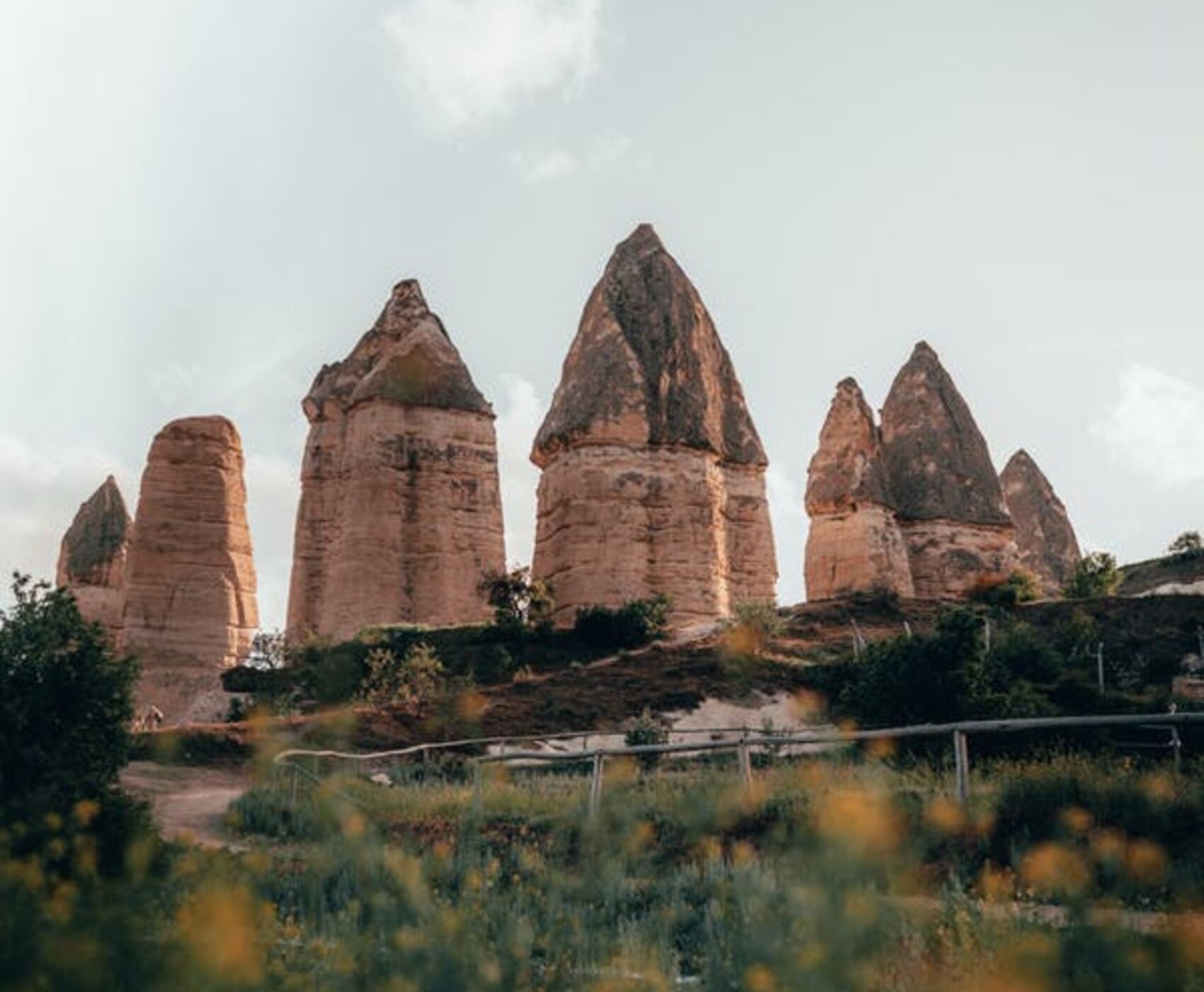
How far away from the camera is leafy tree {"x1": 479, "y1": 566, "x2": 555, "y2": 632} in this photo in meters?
33.5

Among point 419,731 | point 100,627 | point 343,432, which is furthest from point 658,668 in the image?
point 343,432

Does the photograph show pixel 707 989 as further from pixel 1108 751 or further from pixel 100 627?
pixel 1108 751

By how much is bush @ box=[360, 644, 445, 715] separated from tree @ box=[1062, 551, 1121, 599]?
913 inches

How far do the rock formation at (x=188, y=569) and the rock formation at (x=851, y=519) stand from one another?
67.5 ft

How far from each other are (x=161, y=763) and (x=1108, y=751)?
14.8 m

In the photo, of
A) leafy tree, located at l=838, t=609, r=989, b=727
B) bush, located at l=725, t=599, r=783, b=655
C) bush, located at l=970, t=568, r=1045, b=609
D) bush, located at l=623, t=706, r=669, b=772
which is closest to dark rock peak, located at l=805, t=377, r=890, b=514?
bush, located at l=970, t=568, r=1045, b=609

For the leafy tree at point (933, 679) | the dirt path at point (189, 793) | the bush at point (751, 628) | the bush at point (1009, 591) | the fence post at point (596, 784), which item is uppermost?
the bush at point (1009, 591)

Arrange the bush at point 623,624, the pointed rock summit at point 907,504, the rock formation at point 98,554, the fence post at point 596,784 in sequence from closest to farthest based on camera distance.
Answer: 1. the fence post at point 596,784
2. the bush at point 623,624
3. the pointed rock summit at point 907,504
4. the rock formation at point 98,554

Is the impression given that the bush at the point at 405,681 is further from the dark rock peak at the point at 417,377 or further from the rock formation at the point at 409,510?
the dark rock peak at the point at 417,377

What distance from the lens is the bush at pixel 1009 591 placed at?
126 ft

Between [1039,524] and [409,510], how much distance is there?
37868 millimetres

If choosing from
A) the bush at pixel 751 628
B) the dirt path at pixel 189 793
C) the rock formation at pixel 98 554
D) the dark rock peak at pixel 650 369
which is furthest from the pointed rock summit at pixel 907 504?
the rock formation at pixel 98 554

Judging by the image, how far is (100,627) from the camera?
41.9 feet

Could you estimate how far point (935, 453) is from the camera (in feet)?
159
